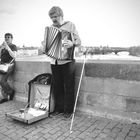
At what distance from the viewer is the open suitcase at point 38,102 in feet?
12.6

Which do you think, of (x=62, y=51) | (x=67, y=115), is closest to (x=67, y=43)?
(x=62, y=51)

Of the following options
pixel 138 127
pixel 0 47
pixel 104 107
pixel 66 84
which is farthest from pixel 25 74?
pixel 138 127

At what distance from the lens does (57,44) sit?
3.67 meters

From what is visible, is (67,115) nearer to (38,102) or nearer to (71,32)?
(38,102)

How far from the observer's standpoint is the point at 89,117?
4066 millimetres

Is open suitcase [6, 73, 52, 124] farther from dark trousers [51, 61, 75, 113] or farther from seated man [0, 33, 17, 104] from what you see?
seated man [0, 33, 17, 104]

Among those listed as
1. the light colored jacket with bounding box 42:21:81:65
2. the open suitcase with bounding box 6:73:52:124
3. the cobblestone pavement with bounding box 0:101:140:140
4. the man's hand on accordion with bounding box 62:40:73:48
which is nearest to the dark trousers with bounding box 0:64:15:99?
the open suitcase with bounding box 6:73:52:124

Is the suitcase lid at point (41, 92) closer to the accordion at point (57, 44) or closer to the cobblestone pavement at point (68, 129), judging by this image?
the cobblestone pavement at point (68, 129)

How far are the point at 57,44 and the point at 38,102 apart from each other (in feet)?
5.48

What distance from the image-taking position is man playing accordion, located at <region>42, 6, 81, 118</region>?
365cm

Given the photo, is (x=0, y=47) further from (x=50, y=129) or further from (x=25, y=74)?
(x=50, y=129)

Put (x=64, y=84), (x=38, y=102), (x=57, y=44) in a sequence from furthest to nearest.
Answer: (x=38, y=102), (x=64, y=84), (x=57, y=44)

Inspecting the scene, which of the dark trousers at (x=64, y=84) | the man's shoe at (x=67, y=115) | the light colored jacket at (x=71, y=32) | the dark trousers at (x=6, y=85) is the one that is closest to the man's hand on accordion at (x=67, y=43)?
the light colored jacket at (x=71, y=32)

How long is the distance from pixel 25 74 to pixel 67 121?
238 cm
